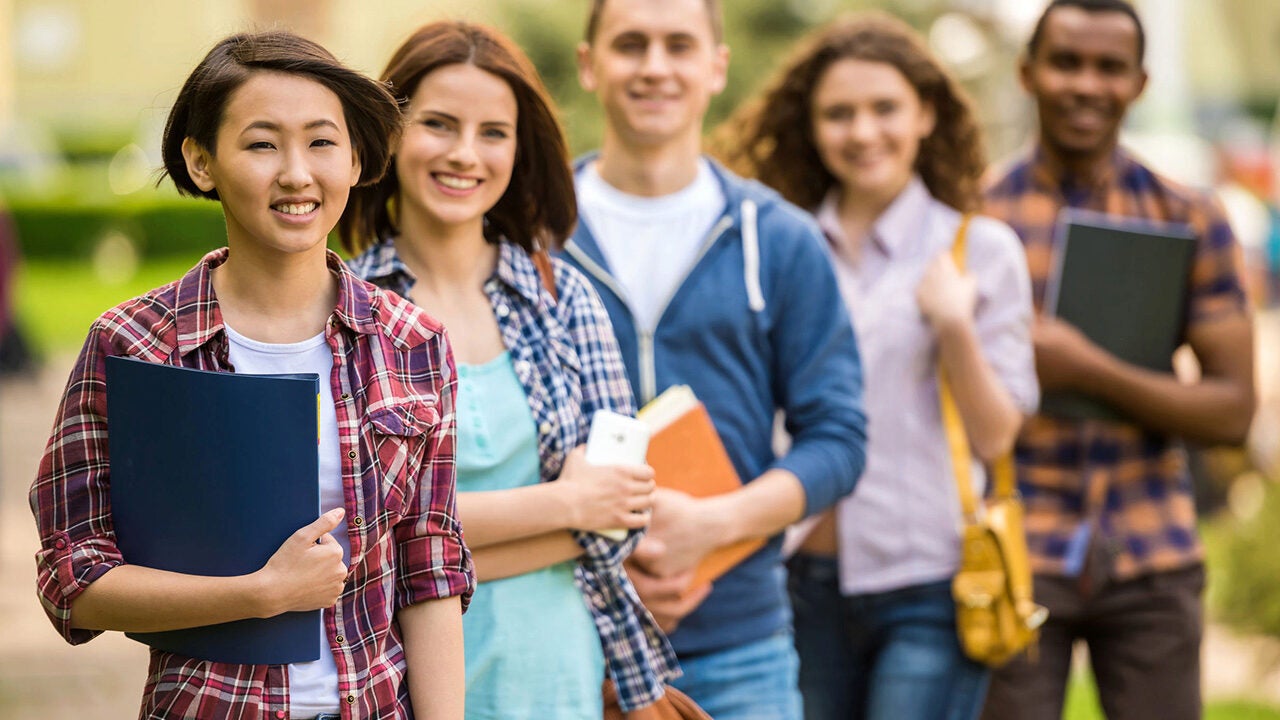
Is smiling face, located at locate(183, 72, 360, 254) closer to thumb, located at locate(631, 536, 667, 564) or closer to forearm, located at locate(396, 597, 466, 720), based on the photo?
forearm, located at locate(396, 597, 466, 720)

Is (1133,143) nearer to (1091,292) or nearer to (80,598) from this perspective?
(1091,292)

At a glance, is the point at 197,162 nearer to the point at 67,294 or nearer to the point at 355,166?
the point at 355,166

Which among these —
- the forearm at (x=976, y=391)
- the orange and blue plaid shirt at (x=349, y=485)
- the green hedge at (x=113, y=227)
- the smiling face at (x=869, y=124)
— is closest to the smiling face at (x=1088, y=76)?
the smiling face at (x=869, y=124)

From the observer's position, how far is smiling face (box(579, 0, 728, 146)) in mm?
3572

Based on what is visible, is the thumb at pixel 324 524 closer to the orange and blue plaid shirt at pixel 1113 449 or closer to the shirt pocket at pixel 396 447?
the shirt pocket at pixel 396 447

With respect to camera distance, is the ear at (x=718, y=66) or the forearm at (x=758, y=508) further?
the ear at (x=718, y=66)

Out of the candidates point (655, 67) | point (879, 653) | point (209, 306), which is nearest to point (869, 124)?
point (655, 67)

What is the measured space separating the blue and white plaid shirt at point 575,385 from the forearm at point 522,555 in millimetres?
38

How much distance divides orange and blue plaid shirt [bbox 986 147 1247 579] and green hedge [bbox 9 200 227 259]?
22.1 meters

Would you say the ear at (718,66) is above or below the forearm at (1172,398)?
above

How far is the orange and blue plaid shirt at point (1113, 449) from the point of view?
427 cm

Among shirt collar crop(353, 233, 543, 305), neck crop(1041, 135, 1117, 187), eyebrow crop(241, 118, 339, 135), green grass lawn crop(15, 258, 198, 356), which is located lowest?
green grass lawn crop(15, 258, 198, 356)

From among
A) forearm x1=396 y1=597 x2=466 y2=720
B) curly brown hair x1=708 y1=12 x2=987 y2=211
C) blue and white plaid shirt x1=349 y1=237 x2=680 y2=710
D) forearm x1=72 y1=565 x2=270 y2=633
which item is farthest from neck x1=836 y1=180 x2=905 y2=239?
forearm x1=72 y1=565 x2=270 y2=633

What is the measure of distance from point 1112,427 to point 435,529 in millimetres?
2477
